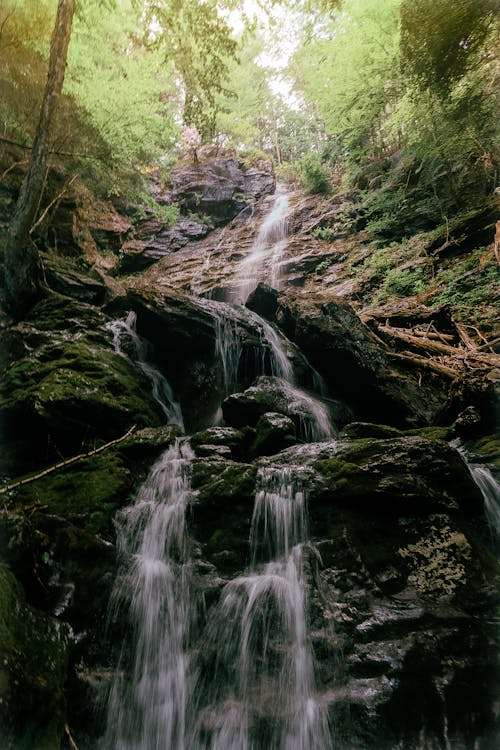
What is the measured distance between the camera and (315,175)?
59.2 ft

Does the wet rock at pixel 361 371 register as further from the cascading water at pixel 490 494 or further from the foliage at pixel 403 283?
the foliage at pixel 403 283

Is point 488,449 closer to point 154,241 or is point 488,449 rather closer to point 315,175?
point 154,241

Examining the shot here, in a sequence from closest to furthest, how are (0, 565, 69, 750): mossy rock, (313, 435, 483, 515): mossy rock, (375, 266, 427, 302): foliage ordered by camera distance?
(0, 565, 69, 750): mossy rock
(313, 435, 483, 515): mossy rock
(375, 266, 427, 302): foliage

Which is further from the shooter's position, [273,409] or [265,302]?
[265,302]

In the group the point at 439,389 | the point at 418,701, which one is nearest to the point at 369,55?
the point at 439,389

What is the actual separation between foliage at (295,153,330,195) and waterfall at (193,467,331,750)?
58.3 ft

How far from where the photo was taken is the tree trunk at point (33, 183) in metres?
6.04

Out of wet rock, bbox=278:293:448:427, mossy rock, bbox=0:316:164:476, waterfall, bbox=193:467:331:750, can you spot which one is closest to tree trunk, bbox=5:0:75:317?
mossy rock, bbox=0:316:164:476

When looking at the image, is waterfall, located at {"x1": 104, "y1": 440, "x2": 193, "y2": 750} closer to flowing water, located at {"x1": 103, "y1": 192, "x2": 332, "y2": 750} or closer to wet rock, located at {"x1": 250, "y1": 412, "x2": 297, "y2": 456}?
flowing water, located at {"x1": 103, "y1": 192, "x2": 332, "y2": 750}

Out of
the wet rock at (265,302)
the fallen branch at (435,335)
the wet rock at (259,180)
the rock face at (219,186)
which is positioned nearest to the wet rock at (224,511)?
the fallen branch at (435,335)

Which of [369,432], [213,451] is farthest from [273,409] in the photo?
[369,432]

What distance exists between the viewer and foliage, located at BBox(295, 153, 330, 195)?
59.0 feet

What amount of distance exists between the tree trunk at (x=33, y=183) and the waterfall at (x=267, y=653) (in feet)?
20.2

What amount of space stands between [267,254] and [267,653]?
14.7 m
